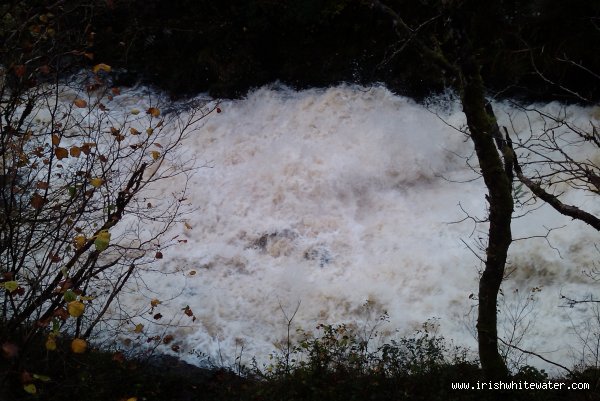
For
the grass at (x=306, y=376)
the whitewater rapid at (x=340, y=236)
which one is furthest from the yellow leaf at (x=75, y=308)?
the whitewater rapid at (x=340, y=236)

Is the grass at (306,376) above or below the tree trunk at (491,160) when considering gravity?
below

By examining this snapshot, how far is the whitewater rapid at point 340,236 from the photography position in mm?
6652

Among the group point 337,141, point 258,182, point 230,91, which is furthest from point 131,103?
point 337,141

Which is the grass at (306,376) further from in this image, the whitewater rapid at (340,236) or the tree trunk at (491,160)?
the tree trunk at (491,160)

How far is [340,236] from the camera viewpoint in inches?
315

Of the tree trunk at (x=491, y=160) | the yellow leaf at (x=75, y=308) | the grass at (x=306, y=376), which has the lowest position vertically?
the yellow leaf at (x=75, y=308)

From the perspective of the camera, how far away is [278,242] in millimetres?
8031

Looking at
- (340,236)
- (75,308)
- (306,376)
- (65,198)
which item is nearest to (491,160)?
(306,376)

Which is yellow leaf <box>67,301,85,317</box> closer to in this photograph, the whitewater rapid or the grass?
the grass

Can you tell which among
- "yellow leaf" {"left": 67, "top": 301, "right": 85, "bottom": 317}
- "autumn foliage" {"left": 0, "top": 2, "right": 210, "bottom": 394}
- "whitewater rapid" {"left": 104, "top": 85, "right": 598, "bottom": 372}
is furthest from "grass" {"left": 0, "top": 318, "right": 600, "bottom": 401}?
"yellow leaf" {"left": 67, "top": 301, "right": 85, "bottom": 317}

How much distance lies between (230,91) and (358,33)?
300 centimetres

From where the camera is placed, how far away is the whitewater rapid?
6.65m

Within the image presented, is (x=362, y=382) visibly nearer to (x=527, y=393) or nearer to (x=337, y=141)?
(x=527, y=393)

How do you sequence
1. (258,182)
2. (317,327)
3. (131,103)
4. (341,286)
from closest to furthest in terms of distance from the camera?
1. (317,327)
2. (341,286)
3. (258,182)
4. (131,103)
